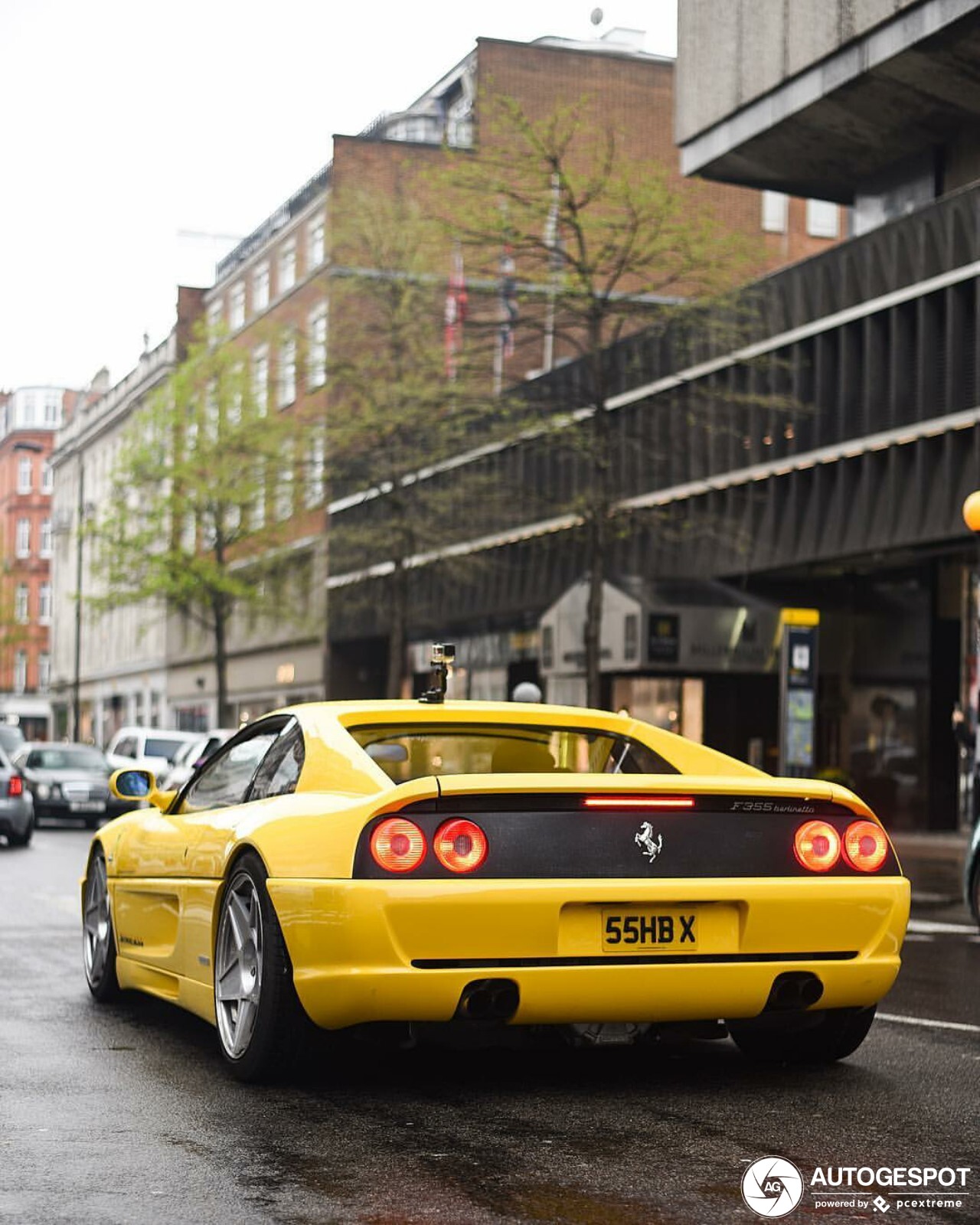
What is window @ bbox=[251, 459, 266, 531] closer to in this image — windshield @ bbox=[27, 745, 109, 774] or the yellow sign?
windshield @ bbox=[27, 745, 109, 774]

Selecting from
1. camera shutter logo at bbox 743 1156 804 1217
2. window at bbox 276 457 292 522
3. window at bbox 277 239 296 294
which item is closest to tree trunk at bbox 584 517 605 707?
window at bbox 276 457 292 522

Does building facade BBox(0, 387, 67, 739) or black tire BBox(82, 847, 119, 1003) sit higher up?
building facade BBox(0, 387, 67, 739)

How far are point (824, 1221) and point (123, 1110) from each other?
2322 millimetres

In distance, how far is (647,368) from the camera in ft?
107

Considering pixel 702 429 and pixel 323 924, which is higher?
pixel 702 429

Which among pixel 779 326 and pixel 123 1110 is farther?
pixel 779 326

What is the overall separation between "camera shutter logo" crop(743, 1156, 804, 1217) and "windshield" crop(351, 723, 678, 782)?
2269 millimetres

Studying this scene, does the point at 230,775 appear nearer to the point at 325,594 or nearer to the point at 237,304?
the point at 325,594

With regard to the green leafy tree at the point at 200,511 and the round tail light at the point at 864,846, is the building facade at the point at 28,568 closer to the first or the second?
the green leafy tree at the point at 200,511

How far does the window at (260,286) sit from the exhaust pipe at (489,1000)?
2146 inches

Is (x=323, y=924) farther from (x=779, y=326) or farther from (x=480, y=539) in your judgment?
(x=480, y=539)

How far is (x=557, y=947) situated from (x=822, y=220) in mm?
47274

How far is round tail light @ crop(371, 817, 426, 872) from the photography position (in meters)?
6.16

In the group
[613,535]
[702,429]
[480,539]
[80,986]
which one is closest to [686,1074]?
[80,986]
